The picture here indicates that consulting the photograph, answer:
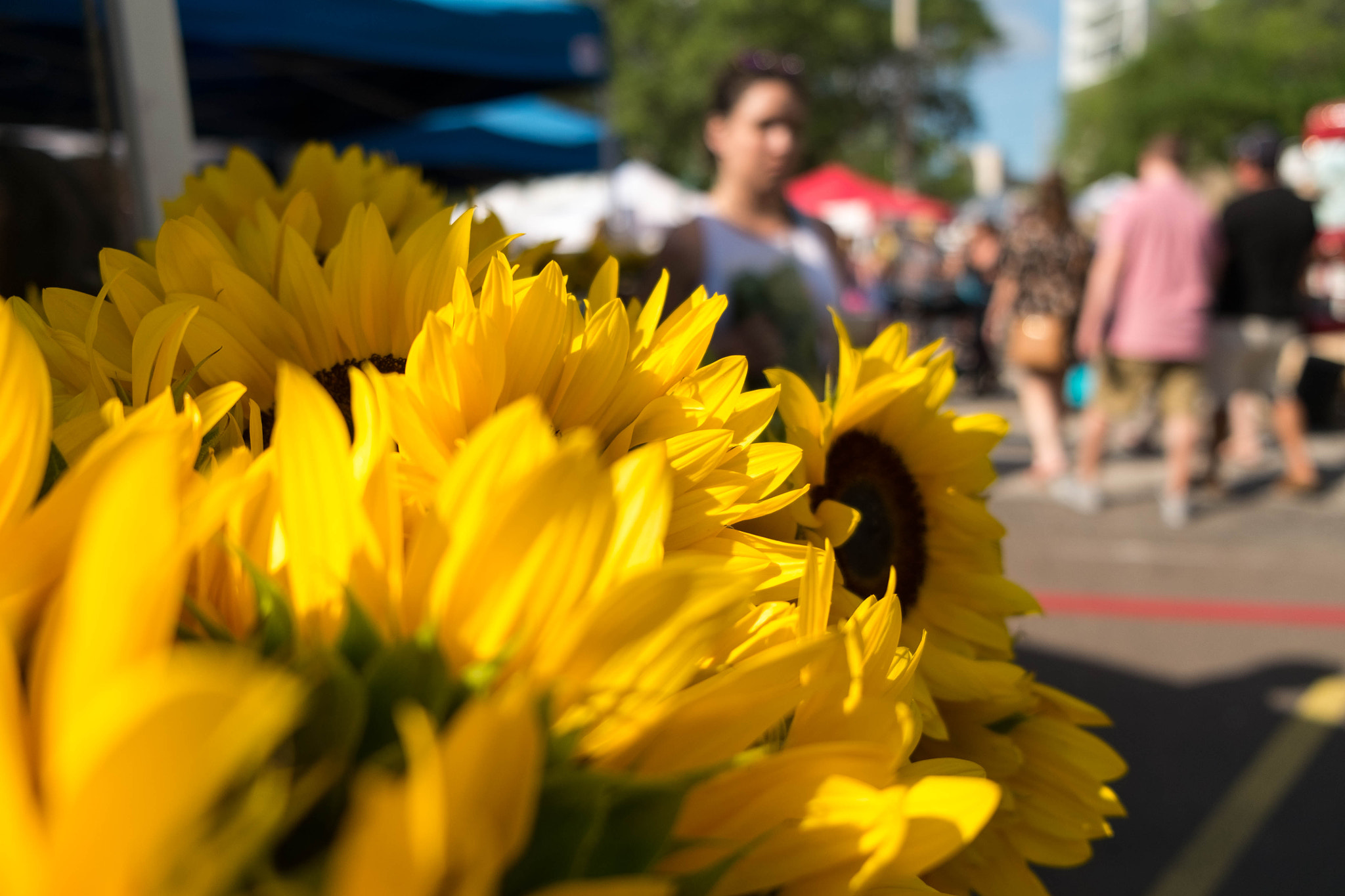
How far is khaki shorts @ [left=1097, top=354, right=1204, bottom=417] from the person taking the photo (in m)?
5.27

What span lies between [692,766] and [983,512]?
0.47m

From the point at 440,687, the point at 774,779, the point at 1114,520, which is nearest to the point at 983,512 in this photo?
the point at 774,779

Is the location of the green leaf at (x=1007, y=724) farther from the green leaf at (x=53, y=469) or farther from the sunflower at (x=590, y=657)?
the green leaf at (x=53, y=469)

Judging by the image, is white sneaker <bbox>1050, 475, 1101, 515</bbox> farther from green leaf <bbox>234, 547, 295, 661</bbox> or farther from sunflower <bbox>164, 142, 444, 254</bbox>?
green leaf <bbox>234, 547, 295, 661</bbox>

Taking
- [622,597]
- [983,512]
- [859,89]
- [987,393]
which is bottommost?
[987,393]

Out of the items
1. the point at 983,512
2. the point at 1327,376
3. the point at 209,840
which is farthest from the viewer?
the point at 1327,376

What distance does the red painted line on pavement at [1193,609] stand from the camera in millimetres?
4121

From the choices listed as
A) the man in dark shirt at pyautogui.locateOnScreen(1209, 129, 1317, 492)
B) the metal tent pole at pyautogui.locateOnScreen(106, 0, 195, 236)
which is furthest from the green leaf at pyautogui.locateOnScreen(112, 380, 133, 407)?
the man in dark shirt at pyautogui.locateOnScreen(1209, 129, 1317, 492)

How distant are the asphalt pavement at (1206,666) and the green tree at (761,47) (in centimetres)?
2414

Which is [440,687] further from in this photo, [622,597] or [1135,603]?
[1135,603]

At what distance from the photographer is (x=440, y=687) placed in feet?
1.13

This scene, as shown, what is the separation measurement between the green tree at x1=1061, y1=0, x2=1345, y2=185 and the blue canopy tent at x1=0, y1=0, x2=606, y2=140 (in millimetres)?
30019

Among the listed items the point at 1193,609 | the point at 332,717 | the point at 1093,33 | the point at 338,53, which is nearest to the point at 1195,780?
the point at 1193,609

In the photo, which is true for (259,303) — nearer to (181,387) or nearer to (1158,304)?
(181,387)
